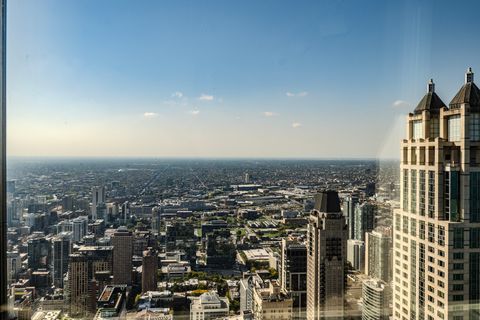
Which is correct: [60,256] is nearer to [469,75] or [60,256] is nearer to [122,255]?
[122,255]

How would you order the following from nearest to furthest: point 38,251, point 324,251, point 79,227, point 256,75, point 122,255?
point 38,251 → point 79,227 → point 122,255 → point 324,251 → point 256,75

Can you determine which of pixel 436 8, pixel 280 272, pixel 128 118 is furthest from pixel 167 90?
pixel 436 8

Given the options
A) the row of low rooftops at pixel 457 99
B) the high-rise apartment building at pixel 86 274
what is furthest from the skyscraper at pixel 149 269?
the row of low rooftops at pixel 457 99

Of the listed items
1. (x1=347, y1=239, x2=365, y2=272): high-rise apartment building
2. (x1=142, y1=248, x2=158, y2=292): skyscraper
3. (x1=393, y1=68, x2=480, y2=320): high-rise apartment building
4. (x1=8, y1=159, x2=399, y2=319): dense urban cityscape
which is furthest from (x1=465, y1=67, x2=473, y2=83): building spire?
(x1=142, y1=248, x2=158, y2=292): skyscraper

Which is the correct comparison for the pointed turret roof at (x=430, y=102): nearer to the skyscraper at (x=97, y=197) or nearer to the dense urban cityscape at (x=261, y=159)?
the dense urban cityscape at (x=261, y=159)

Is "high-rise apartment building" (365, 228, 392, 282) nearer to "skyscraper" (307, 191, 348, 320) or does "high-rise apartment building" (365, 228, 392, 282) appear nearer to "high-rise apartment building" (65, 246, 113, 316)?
"skyscraper" (307, 191, 348, 320)

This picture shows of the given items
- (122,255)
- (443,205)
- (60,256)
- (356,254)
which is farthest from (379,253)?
(60,256)

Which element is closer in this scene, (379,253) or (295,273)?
(295,273)
